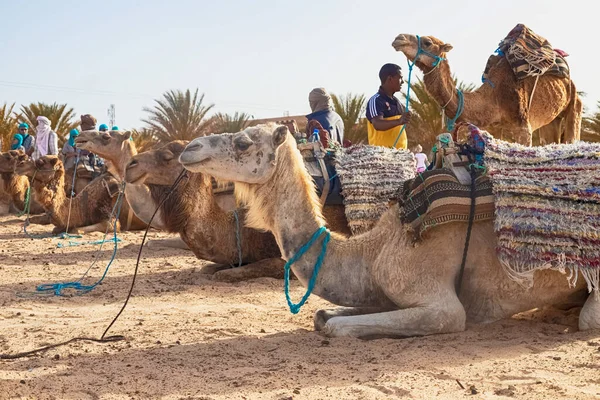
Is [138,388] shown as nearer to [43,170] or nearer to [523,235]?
[523,235]

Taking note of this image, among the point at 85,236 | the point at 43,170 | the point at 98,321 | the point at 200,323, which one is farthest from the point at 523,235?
the point at 43,170

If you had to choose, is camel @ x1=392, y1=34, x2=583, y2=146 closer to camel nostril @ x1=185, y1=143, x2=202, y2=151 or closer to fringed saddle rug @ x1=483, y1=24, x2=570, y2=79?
fringed saddle rug @ x1=483, y1=24, x2=570, y2=79

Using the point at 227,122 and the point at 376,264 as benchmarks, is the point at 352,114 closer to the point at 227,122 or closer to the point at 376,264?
the point at 227,122

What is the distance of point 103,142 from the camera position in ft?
30.2

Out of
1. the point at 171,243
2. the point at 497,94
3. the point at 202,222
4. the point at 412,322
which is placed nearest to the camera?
the point at 412,322

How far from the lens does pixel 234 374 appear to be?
3939 millimetres

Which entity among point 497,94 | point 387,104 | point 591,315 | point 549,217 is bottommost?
point 591,315

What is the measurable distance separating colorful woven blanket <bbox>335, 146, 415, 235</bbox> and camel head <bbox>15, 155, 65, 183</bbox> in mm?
7644

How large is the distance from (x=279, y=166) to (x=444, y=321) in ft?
4.74

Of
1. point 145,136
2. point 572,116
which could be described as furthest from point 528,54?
point 145,136

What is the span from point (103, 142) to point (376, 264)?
5.47m

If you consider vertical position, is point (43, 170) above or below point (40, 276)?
above

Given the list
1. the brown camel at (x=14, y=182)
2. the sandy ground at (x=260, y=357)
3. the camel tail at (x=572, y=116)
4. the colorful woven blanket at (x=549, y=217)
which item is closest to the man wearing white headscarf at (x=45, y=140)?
the brown camel at (x=14, y=182)

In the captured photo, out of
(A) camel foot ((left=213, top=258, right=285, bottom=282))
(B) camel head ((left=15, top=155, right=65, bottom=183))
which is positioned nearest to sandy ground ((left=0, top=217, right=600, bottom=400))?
(A) camel foot ((left=213, top=258, right=285, bottom=282))
